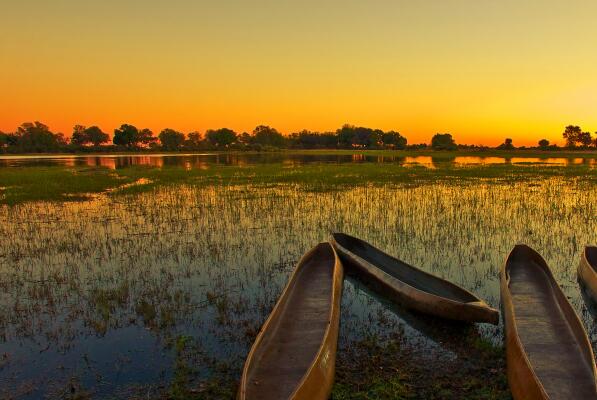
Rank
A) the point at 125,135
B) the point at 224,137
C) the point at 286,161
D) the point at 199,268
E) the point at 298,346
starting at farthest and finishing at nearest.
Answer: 1. the point at 224,137
2. the point at 125,135
3. the point at 286,161
4. the point at 199,268
5. the point at 298,346

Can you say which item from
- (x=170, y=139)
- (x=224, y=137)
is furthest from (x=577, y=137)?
(x=170, y=139)

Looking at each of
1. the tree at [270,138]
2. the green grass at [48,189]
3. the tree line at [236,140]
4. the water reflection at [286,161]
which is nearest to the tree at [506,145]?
the tree line at [236,140]

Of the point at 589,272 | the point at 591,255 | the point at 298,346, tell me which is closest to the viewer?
the point at 298,346

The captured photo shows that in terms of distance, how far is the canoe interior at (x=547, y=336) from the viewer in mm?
4727

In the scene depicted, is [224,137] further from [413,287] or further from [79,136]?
[413,287]

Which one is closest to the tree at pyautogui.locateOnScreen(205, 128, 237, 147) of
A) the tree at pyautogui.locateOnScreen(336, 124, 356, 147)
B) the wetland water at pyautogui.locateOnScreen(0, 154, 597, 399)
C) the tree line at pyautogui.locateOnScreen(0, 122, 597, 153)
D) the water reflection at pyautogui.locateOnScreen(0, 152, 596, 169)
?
the tree line at pyautogui.locateOnScreen(0, 122, 597, 153)

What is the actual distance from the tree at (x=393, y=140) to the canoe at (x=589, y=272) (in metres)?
174

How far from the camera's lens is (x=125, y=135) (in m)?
145

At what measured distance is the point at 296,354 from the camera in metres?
5.48

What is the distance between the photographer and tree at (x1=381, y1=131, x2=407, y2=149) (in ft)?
583

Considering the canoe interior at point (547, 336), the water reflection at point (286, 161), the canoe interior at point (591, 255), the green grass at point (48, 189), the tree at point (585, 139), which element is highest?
the tree at point (585, 139)

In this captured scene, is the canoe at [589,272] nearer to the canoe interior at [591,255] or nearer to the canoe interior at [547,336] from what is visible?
the canoe interior at [591,255]

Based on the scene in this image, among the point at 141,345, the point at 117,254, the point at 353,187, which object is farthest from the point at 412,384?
the point at 353,187

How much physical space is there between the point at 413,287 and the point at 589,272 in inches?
170
